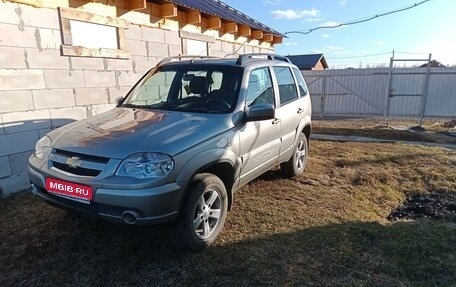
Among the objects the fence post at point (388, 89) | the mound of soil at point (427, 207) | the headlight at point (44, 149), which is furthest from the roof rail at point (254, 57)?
Result: the fence post at point (388, 89)

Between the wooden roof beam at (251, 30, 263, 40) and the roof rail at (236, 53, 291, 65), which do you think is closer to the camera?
the roof rail at (236, 53, 291, 65)

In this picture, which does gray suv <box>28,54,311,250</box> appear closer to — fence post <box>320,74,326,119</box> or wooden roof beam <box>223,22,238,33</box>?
wooden roof beam <box>223,22,238,33</box>

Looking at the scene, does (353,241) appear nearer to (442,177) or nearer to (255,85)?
(255,85)

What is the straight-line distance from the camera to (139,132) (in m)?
2.99

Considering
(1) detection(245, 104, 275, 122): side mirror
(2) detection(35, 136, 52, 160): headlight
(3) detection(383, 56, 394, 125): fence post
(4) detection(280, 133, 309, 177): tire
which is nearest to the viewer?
(2) detection(35, 136, 52, 160): headlight

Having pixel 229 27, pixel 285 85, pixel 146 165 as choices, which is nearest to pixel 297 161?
pixel 285 85

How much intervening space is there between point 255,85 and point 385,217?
2.45 meters

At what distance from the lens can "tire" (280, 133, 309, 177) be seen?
17.3 feet

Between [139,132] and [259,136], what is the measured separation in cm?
148

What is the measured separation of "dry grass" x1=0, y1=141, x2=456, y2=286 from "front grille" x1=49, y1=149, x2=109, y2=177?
788mm

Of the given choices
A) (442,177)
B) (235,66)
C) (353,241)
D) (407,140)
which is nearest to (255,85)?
(235,66)

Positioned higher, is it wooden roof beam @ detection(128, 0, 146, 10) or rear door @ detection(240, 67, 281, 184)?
wooden roof beam @ detection(128, 0, 146, 10)

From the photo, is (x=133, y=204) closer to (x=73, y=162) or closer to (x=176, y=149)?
(x=176, y=149)

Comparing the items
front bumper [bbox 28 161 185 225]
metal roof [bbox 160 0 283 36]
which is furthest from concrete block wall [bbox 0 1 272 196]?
metal roof [bbox 160 0 283 36]
